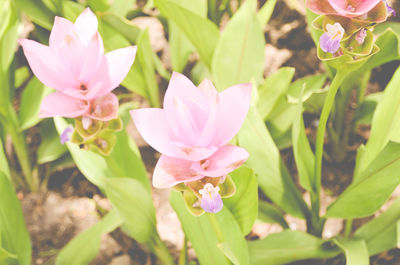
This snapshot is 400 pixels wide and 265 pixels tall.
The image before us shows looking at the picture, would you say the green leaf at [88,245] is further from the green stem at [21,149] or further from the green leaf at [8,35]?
the green leaf at [8,35]

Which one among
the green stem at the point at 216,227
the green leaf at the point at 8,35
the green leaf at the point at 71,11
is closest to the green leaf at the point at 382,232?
the green stem at the point at 216,227

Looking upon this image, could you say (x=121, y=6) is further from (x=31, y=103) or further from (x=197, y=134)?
(x=197, y=134)

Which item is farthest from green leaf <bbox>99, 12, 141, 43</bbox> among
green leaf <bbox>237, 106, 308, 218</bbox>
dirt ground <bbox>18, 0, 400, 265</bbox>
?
green leaf <bbox>237, 106, 308, 218</bbox>

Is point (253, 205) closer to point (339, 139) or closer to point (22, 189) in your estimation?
point (339, 139)

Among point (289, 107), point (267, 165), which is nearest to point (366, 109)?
point (289, 107)

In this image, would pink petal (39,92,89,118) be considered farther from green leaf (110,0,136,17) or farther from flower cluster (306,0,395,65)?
green leaf (110,0,136,17)

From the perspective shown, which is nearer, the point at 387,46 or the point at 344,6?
the point at 344,6

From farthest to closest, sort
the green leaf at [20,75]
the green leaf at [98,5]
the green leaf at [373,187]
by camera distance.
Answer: the green leaf at [20,75], the green leaf at [98,5], the green leaf at [373,187]
